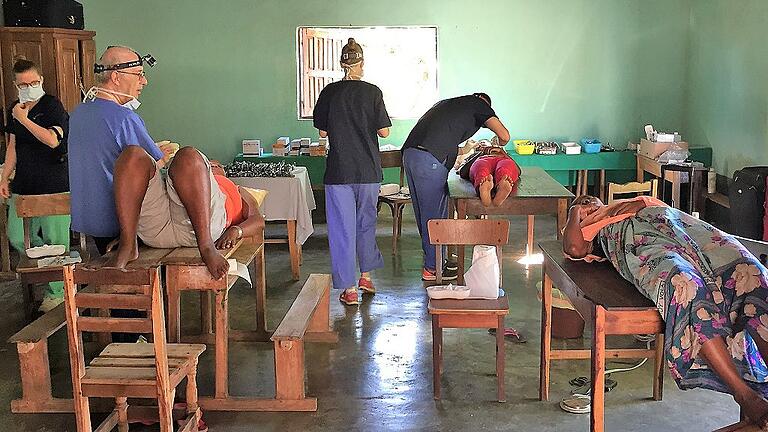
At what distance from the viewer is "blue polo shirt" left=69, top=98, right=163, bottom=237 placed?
3715 millimetres

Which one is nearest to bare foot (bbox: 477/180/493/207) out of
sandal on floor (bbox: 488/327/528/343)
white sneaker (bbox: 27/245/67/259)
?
sandal on floor (bbox: 488/327/528/343)

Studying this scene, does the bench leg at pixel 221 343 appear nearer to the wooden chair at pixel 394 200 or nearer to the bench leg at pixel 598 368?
the bench leg at pixel 598 368

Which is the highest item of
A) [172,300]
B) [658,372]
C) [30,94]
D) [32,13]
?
[32,13]

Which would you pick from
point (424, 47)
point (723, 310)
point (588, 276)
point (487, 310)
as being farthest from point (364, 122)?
point (424, 47)

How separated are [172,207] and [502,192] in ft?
7.61

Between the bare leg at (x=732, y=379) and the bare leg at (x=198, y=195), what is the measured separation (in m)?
1.98

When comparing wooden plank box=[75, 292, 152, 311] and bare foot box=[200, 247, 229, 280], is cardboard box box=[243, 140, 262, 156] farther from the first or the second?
wooden plank box=[75, 292, 152, 311]

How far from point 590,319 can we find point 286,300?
2.92m

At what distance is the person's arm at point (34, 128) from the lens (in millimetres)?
5273

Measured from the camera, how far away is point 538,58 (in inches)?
340

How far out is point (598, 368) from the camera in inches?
117

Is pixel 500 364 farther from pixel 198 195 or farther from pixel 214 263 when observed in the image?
pixel 198 195

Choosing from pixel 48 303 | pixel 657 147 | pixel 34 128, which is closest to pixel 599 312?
pixel 48 303

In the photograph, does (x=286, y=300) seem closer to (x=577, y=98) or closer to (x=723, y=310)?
(x=723, y=310)
